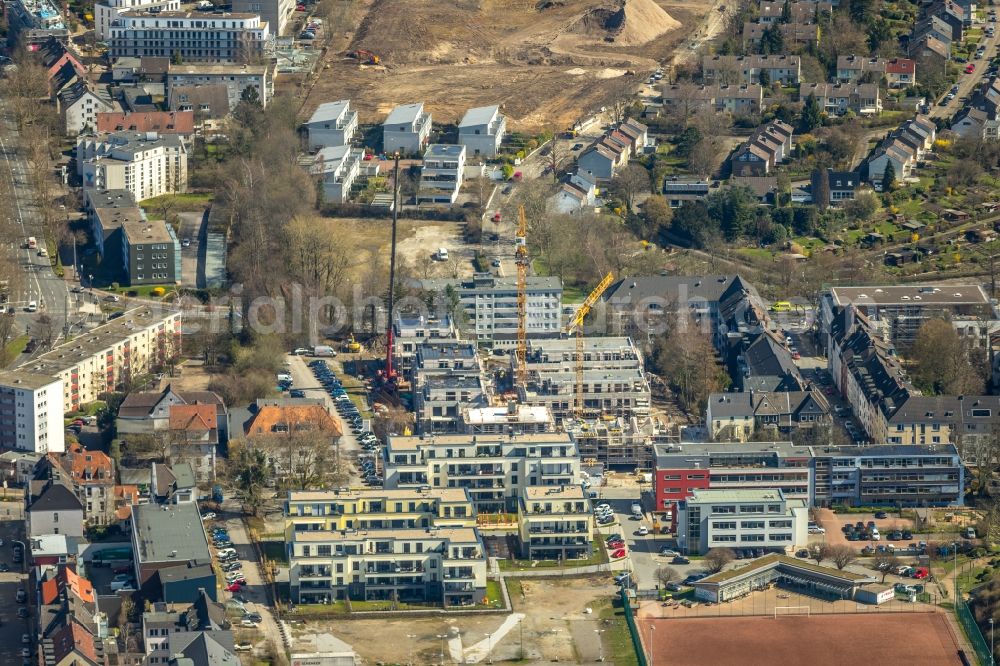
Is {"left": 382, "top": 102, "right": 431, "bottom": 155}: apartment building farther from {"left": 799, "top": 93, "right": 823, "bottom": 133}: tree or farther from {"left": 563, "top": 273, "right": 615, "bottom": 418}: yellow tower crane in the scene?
{"left": 563, "top": 273, "right": 615, "bottom": 418}: yellow tower crane

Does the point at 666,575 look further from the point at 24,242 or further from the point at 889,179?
the point at 889,179

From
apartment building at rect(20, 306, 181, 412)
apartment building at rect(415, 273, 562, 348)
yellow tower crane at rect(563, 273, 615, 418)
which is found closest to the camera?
apartment building at rect(20, 306, 181, 412)

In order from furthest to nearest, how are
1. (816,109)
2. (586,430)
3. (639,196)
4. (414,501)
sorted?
(816,109) → (639,196) → (586,430) → (414,501)

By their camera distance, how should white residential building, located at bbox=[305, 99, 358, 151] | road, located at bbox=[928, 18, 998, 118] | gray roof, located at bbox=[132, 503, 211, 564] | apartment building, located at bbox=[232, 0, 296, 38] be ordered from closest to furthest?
gray roof, located at bbox=[132, 503, 211, 564]
white residential building, located at bbox=[305, 99, 358, 151]
road, located at bbox=[928, 18, 998, 118]
apartment building, located at bbox=[232, 0, 296, 38]

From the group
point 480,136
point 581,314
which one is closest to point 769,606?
point 581,314

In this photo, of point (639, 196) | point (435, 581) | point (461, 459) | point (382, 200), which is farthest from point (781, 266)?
point (435, 581)

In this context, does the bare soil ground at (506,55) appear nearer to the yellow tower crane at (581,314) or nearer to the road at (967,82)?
the road at (967,82)

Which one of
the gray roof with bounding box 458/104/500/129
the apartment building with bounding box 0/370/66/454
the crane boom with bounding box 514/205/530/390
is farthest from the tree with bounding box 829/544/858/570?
the gray roof with bounding box 458/104/500/129

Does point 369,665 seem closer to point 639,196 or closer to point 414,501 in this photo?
point 414,501
